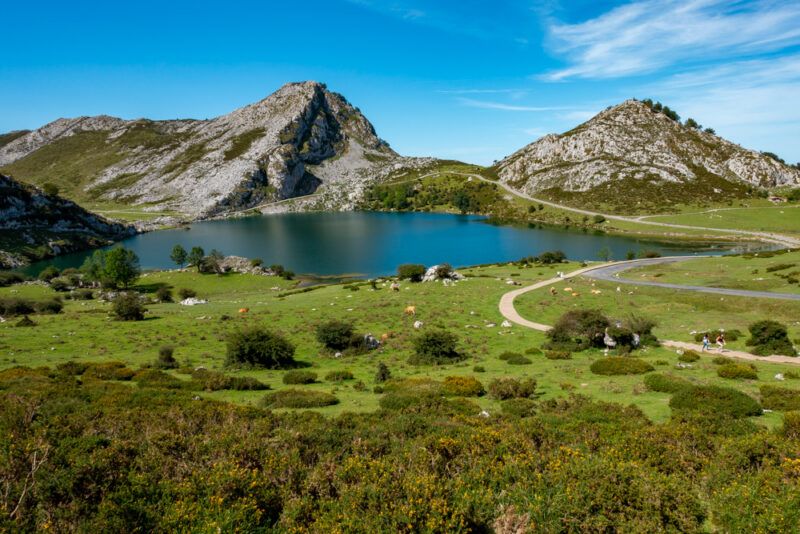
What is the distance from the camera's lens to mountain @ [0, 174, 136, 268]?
12950 cm

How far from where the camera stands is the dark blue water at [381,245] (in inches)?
4614

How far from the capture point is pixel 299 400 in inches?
861

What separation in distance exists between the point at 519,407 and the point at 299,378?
16.0 metres

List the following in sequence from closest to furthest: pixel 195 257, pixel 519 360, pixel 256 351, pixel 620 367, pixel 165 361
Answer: pixel 620 367, pixel 165 361, pixel 519 360, pixel 256 351, pixel 195 257

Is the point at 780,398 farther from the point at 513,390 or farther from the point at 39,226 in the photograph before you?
the point at 39,226

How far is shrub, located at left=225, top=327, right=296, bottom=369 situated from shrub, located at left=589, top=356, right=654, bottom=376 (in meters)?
24.9

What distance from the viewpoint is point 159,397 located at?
64.8 feet

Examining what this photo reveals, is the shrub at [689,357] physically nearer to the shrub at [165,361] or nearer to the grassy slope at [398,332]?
the grassy slope at [398,332]

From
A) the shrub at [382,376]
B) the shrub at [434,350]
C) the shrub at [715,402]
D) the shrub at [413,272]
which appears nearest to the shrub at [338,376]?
the shrub at [382,376]

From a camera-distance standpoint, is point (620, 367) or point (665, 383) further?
point (620, 367)

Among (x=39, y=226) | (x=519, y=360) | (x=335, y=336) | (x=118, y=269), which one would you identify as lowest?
(x=519, y=360)

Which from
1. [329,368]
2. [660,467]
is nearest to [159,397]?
[329,368]

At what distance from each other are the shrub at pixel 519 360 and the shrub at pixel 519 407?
9869 mm

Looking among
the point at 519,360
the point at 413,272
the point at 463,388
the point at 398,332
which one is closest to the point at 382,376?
the point at 463,388
